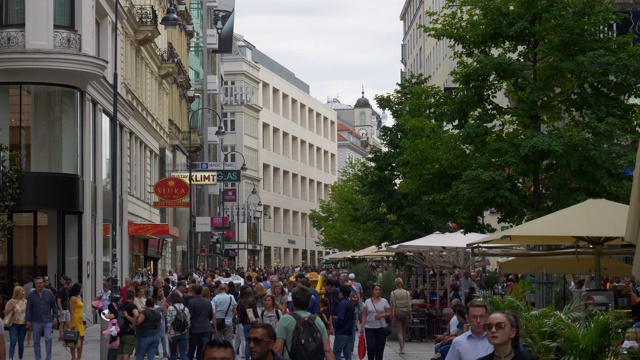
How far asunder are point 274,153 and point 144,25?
2733 inches

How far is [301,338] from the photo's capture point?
1173cm

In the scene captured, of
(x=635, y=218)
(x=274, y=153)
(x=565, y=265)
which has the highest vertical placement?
(x=274, y=153)

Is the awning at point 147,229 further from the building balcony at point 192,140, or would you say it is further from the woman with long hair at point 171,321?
the woman with long hair at point 171,321

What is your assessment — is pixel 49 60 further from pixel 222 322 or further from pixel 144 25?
pixel 144 25

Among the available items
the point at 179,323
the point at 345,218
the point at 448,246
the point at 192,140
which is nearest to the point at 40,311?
the point at 179,323

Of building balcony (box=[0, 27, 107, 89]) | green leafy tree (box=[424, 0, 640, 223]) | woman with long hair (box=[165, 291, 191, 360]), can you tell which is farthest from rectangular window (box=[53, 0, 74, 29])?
woman with long hair (box=[165, 291, 191, 360])

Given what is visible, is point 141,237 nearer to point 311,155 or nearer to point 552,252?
point 552,252

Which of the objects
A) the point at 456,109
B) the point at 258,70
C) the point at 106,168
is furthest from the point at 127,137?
the point at 258,70

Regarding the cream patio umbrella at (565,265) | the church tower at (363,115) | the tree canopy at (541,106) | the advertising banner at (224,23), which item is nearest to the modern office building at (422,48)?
the advertising banner at (224,23)

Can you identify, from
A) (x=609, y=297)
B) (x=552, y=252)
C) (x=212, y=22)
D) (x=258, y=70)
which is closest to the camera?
(x=609, y=297)

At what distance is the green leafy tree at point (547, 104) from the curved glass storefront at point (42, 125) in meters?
15.0

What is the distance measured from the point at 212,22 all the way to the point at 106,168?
165 feet

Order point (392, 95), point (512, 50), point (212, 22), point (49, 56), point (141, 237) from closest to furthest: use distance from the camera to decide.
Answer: point (512, 50) → point (49, 56) → point (392, 95) → point (141, 237) → point (212, 22)

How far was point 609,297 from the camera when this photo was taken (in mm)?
17562
